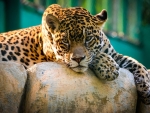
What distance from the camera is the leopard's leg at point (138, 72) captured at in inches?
245

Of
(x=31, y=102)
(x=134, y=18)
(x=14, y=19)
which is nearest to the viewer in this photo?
(x=31, y=102)

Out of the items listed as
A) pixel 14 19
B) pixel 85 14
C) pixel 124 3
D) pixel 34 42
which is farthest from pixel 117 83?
pixel 124 3

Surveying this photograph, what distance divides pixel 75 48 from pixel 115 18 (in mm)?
13915

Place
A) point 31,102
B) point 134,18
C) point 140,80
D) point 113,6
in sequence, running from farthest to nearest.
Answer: point 134,18 → point 113,6 → point 140,80 → point 31,102

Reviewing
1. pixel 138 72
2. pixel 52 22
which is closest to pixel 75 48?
pixel 52 22

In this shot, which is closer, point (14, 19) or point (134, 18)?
point (14, 19)

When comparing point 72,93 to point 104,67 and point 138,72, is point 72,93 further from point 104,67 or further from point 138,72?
point 138,72

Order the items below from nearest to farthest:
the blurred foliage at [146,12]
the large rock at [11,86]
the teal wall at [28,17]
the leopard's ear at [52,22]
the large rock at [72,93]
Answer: the large rock at [11,86], the large rock at [72,93], the leopard's ear at [52,22], the teal wall at [28,17], the blurred foliage at [146,12]

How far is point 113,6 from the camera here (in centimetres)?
1952

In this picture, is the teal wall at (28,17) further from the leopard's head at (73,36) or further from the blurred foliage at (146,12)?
the blurred foliage at (146,12)

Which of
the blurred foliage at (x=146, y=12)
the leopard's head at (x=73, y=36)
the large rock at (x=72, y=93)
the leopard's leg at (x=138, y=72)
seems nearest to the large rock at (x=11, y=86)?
the large rock at (x=72, y=93)

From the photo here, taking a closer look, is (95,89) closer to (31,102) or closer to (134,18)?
(31,102)

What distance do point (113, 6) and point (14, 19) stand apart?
308 inches

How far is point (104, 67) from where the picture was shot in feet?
19.6
